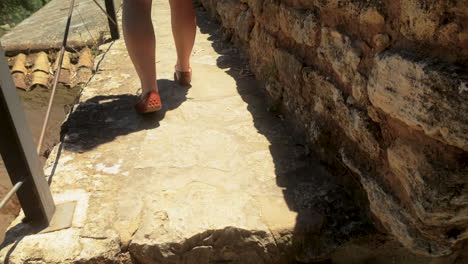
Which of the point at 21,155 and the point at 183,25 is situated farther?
the point at 183,25

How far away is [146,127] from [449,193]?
1.50m

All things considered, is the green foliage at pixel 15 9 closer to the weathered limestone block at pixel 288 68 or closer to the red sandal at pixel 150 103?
the red sandal at pixel 150 103

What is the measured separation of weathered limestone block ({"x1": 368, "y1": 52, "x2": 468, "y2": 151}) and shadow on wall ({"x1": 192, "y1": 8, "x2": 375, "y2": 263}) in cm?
49

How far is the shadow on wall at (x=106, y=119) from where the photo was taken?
1.98 m

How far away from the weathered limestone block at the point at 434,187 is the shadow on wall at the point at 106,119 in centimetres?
135

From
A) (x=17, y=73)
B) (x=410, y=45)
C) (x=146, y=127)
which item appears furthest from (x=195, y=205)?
(x=17, y=73)

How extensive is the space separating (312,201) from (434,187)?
22.9 inches

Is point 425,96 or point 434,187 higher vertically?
point 425,96

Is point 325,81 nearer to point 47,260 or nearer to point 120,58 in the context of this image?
point 47,260

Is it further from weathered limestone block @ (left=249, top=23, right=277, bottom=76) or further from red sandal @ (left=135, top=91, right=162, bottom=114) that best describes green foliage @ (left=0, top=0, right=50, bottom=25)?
red sandal @ (left=135, top=91, right=162, bottom=114)

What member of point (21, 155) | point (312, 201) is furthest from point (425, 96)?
point (21, 155)

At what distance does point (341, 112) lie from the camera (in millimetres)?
1515

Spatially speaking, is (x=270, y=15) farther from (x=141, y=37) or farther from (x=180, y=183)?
(x=180, y=183)

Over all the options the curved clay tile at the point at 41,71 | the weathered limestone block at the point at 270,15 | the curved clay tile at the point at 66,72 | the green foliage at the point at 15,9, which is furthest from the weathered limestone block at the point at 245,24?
the green foliage at the point at 15,9
